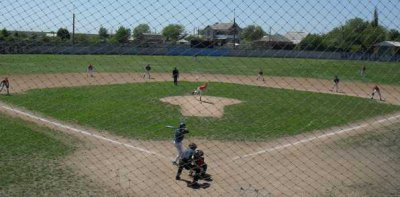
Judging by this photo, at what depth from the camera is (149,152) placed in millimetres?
13617

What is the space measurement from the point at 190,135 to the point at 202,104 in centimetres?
528

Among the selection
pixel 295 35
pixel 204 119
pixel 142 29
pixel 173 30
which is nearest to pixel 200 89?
pixel 204 119

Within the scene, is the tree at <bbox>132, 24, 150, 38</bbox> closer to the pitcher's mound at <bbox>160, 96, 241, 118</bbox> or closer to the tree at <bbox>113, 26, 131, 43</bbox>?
the tree at <bbox>113, 26, 131, 43</bbox>

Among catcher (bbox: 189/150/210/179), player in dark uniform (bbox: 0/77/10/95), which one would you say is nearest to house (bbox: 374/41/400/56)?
catcher (bbox: 189/150/210/179)

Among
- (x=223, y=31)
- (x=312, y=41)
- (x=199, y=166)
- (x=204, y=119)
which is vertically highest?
(x=223, y=31)

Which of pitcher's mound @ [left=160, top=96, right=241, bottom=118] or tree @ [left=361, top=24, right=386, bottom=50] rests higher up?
tree @ [left=361, top=24, right=386, bottom=50]

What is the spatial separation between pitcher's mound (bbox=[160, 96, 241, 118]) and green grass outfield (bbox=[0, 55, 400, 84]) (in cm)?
1351

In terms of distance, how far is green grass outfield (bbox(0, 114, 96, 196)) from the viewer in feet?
32.5

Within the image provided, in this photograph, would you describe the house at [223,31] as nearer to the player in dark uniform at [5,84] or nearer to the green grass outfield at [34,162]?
the green grass outfield at [34,162]

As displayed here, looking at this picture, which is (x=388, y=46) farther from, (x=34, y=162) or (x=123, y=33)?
(x=34, y=162)

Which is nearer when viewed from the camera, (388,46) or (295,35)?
(295,35)

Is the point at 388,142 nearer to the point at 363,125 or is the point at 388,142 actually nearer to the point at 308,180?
the point at 363,125

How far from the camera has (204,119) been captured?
18172mm

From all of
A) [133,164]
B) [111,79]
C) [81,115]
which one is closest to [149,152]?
[133,164]
